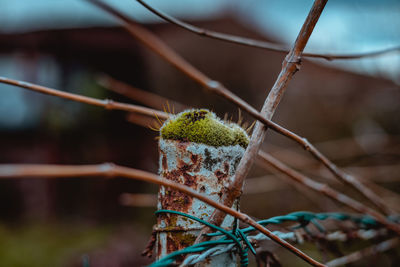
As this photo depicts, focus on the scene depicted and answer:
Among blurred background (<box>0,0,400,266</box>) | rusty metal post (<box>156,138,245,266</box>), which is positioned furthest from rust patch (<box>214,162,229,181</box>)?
blurred background (<box>0,0,400,266</box>)

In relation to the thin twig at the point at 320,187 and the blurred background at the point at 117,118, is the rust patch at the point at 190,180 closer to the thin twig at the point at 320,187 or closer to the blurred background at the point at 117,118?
the thin twig at the point at 320,187

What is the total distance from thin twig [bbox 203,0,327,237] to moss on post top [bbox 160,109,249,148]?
0.30 feet

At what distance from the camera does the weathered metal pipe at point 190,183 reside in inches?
22.7

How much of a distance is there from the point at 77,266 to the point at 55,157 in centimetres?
265

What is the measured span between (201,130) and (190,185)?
0.11 metres

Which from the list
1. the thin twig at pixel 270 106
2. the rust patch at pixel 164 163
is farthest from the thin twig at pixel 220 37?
the rust patch at pixel 164 163

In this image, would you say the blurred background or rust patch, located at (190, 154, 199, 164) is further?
the blurred background

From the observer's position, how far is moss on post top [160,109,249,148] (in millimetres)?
589

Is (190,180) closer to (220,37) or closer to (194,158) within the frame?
(194,158)

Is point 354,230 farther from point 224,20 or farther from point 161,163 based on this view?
point 224,20

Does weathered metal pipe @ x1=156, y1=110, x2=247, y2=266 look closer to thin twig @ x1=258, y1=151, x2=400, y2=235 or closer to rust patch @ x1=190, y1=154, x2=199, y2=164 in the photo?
rust patch @ x1=190, y1=154, x2=199, y2=164

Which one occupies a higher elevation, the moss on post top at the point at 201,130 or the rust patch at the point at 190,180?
the moss on post top at the point at 201,130

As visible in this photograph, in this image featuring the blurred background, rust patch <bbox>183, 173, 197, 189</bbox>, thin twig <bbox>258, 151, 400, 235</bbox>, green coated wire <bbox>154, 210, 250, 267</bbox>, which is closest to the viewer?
green coated wire <bbox>154, 210, 250, 267</bbox>

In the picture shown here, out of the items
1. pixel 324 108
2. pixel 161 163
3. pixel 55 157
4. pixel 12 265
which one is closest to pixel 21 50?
pixel 55 157
